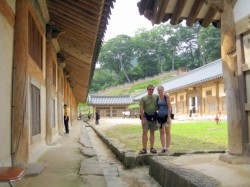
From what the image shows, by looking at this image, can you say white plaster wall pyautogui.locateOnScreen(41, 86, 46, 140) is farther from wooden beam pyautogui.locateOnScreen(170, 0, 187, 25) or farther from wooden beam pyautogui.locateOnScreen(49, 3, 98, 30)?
wooden beam pyautogui.locateOnScreen(170, 0, 187, 25)

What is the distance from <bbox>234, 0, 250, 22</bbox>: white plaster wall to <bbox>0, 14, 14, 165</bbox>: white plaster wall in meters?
3.73

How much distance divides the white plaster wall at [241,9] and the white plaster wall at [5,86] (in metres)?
3.73

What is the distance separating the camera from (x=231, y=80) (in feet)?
17.1

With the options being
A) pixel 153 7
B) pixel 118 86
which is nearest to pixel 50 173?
pixel 153 7

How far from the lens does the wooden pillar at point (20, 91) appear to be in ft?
16.9

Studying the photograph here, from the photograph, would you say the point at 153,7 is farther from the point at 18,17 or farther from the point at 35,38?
the point at 35,38

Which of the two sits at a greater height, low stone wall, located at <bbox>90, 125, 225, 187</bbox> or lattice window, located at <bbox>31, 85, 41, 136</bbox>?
lattice window, located at <bbox>31, 85, 41, 136</bbox>

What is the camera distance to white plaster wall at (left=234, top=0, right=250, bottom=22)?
4957 mm

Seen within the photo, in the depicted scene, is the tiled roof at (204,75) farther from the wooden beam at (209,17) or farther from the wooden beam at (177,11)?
the wooden beam at (177,11)

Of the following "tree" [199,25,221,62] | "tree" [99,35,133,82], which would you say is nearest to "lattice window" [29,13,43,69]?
"tree" [199,25,221,62]

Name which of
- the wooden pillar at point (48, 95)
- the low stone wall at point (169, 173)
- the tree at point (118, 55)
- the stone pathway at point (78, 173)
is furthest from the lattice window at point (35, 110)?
the tree at point (118, 55)

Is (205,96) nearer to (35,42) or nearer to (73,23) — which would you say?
(73,23)

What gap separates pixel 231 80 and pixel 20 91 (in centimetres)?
355

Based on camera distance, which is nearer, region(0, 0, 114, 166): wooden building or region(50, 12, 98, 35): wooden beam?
region(0, 0, 114, 166): wooden building
